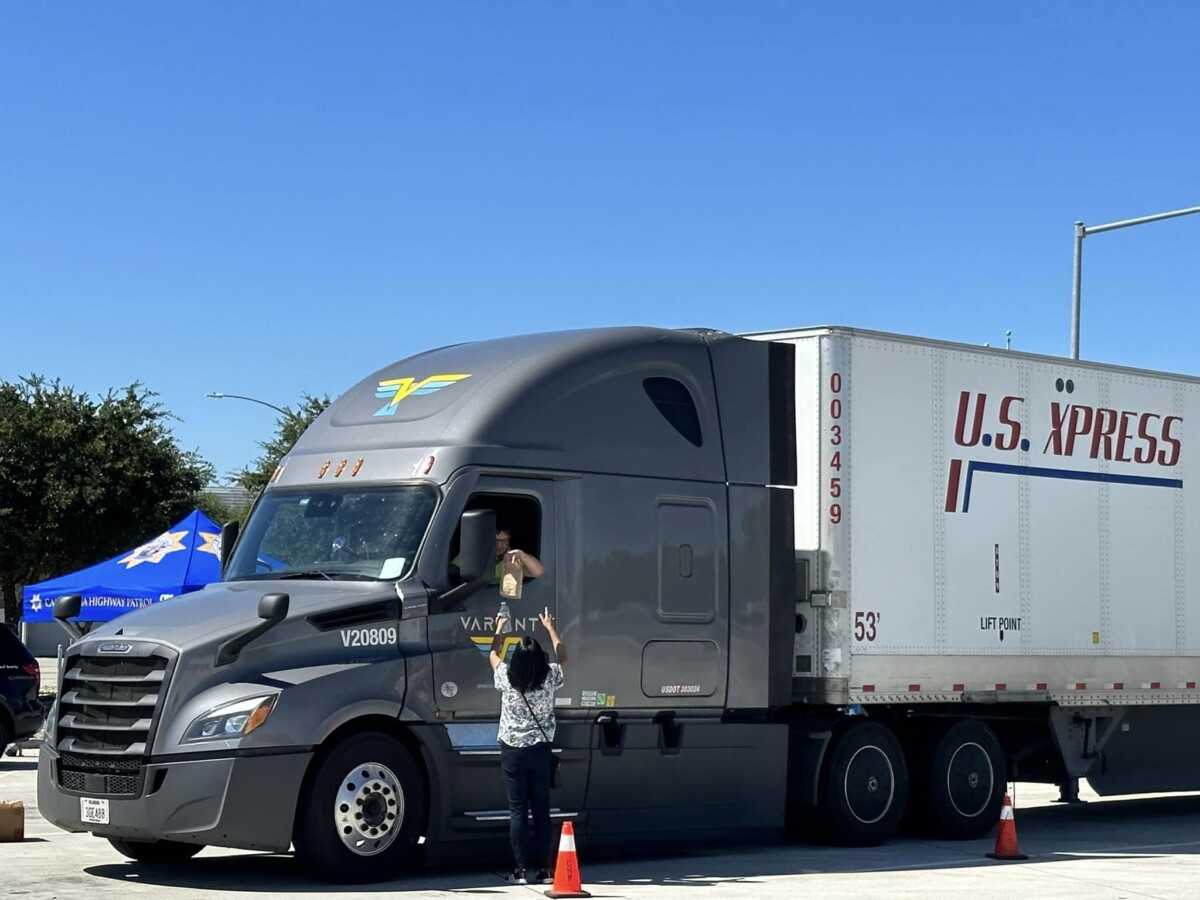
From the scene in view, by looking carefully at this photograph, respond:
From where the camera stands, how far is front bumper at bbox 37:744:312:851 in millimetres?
11461

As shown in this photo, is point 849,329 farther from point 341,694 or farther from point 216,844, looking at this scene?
point 216,844

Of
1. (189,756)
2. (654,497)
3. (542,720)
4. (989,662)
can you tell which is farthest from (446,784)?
(989,662)

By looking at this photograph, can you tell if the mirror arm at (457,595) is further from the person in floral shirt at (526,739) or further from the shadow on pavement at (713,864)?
the shadow on pavement at (713,864)

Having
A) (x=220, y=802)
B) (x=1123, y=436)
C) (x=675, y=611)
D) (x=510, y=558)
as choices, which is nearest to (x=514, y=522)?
(x=510, y=558)

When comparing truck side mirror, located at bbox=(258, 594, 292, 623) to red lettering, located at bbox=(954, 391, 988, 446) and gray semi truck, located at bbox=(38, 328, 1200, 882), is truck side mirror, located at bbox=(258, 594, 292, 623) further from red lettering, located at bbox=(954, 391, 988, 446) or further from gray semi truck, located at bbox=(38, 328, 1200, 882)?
red lettering, located at bbox=(954, 391, 988, 446)

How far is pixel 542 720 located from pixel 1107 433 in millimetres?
7245

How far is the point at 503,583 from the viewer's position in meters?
12.7

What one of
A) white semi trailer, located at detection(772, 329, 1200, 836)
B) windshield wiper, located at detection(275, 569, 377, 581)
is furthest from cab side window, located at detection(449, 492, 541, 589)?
white semi trailer, located at detection(772, 329, 1200, 836)

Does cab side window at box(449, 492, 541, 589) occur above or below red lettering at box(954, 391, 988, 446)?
below

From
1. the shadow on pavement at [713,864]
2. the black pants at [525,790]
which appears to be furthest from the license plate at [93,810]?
the black pants at [525,790]

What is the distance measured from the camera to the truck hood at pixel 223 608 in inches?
467

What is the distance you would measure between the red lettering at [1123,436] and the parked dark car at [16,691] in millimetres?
12257

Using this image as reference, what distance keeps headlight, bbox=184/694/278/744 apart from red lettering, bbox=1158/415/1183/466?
9470mm

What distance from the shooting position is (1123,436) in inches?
665
